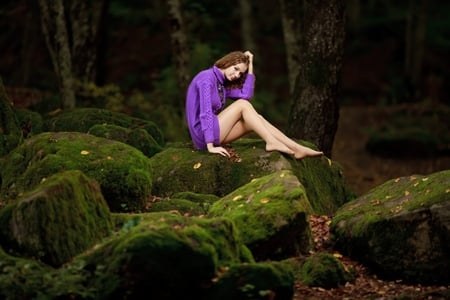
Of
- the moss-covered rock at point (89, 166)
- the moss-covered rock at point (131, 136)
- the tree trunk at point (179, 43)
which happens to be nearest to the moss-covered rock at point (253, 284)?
the moss-covered rock at point (89, 166)

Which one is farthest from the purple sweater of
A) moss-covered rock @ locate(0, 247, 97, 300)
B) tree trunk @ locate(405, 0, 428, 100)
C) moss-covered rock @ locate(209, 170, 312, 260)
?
tree trunk @ locate(405, 0, 428, 100)

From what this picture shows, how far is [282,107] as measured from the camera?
2364 cm

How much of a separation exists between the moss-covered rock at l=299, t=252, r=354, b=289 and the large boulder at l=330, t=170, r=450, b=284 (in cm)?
50

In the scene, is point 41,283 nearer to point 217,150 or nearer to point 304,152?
point 217,150

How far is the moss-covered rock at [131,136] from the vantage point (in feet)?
36.6

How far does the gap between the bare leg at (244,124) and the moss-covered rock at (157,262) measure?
326cm

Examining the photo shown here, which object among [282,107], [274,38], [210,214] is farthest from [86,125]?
[274,38]

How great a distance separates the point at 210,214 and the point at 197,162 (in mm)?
1893

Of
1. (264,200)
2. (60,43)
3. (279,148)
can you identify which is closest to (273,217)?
(264,200)

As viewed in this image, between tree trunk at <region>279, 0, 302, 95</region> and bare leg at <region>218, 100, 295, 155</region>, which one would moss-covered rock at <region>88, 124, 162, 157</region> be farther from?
tree trunk at <region>279, 0, 302, 95</region>

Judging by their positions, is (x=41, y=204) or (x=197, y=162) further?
(x=197, y=162)

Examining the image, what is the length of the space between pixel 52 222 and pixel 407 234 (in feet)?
11.3

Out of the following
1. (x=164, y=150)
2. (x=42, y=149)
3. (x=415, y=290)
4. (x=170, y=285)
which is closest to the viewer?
(x=170, y=285)

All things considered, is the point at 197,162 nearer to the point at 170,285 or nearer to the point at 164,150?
the point at 164,150
